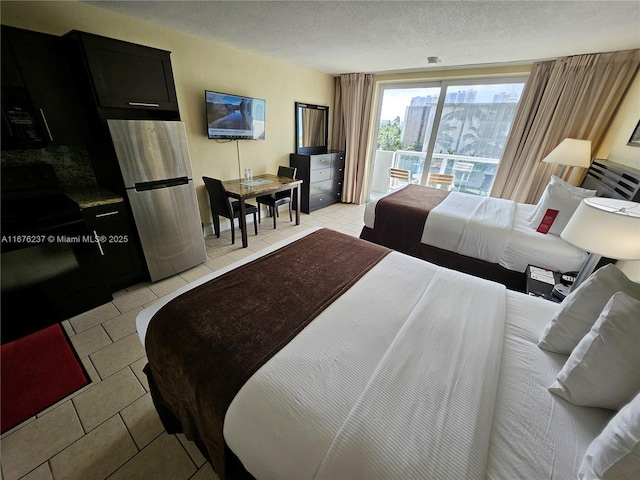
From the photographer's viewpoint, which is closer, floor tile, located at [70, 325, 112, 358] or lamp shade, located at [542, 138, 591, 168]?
floor tile, located at [70, 325, 112, 358]

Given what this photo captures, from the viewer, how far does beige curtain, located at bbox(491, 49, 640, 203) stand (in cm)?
261

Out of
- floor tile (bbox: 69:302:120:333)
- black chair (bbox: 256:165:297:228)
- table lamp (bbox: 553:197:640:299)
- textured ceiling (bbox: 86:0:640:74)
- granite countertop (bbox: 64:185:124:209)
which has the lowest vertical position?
floor tile (bbox: 69:302:120:333)

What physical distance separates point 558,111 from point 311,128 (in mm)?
3415

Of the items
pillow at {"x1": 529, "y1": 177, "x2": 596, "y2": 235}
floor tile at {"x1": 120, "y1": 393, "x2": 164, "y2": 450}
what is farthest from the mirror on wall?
floor tile at {"x1": 120, "y1": 393, "x2": 164, "y2": 450}

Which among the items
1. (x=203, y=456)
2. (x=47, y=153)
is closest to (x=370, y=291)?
(x=203, y=456)

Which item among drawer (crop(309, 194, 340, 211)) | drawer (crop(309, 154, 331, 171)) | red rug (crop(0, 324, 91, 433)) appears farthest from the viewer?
drawer (crop(309, 194, 340, 211))

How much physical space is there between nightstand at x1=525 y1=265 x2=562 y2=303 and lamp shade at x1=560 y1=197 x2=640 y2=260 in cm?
51

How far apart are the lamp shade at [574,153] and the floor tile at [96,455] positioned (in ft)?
14.4

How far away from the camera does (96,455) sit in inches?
47.7

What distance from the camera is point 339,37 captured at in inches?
98.3

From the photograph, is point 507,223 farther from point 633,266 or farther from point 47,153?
point 47,153

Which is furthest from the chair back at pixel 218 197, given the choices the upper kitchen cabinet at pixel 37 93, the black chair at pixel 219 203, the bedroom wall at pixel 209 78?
the upper kitchen cabinet at pixel 37 93

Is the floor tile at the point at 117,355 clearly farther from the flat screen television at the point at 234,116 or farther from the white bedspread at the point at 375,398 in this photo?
the flat screen television at the point at 234,116

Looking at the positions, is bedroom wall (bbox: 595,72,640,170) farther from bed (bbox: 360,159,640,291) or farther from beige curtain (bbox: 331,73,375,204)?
beige curtain (bbox: 331,73,375,204)
